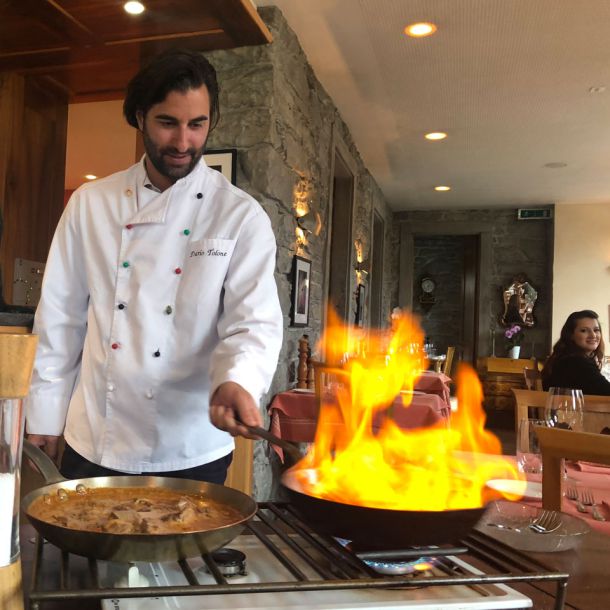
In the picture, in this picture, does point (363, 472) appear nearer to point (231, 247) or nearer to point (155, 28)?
point (231, 247)

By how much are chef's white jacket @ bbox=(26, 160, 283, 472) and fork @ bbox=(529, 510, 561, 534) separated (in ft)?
2.16

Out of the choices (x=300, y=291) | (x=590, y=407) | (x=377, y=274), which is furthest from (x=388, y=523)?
(x=377, y=274)

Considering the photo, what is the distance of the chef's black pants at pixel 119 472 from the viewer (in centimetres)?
155

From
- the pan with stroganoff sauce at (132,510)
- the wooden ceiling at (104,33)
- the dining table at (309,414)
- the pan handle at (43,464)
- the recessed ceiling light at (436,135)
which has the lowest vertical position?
the dining table at (309,414)

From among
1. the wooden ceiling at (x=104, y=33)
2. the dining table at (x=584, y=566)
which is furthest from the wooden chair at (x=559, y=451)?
the wooden ceiling at (x=104, y=33)

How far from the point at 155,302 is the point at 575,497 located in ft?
3.52

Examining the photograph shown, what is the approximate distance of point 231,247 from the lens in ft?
5.05

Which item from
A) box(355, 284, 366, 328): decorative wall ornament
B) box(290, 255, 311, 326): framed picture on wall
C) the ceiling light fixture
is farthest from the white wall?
the ceiling light fixture

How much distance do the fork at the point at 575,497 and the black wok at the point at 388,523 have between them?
768 mm

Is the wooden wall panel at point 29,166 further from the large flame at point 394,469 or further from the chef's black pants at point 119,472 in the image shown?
the large flame at point 394,469

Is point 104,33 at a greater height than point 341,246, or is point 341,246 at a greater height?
point 104,33

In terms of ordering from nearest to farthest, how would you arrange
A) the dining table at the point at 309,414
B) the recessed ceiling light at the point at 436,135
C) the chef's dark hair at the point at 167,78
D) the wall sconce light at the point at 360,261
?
1. the chef's dark hair at the point at 167,78
2. the dining table at the point at 309,414
3. the recessed ceiling light at the point at 436,135
4. the wall sconce light at the point at 360,261

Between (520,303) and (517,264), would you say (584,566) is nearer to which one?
(520,303)

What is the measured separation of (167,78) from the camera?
4.89 feet
